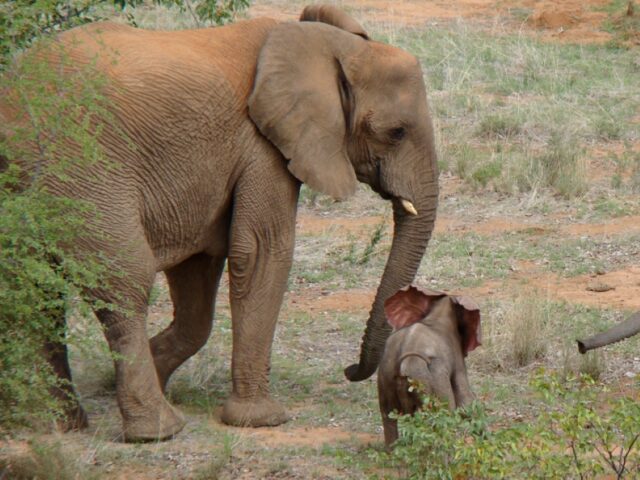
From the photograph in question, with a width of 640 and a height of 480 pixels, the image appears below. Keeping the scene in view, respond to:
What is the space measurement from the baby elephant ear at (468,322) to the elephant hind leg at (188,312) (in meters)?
1.88

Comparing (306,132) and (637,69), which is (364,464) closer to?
(306,132)

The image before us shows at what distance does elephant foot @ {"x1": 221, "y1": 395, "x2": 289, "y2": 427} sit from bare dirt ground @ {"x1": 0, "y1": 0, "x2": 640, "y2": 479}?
8cm

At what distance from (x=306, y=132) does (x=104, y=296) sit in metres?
1.56

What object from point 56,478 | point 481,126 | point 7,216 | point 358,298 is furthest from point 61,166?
point 481,126

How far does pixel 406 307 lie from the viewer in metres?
7.68

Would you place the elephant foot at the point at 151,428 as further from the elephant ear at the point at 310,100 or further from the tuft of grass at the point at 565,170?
the tuft of grass at the point at 565,170

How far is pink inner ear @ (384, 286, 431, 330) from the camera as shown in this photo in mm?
7641

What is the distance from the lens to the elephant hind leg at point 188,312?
8.91 m

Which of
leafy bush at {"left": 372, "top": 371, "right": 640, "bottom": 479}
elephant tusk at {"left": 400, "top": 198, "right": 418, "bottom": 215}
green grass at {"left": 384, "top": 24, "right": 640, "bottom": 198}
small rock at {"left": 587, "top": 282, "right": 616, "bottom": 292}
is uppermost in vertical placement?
elephant tusk at {"left": 400, "top": 198, "right": 418, "bottom": 215}

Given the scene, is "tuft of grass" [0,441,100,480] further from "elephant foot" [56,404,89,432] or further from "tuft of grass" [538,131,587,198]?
"tuft of grass" [538,131,587,198]

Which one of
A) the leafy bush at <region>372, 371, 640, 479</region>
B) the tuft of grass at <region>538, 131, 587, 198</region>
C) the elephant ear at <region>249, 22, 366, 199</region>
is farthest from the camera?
the tuft of grass at <region>538, 131, 587, 198</region>

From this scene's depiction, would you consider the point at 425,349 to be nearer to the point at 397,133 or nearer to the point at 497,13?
the point at 397,133

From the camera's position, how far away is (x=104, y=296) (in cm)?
757

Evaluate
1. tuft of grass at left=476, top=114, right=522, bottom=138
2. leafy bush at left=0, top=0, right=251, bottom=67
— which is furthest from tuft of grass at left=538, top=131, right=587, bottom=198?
leafy bush at left=0, top=0, right=251, bottom=67
